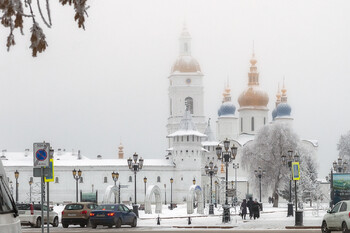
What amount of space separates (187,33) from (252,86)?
56.8 feet

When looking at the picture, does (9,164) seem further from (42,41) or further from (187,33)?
(42,41)

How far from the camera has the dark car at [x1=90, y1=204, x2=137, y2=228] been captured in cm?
3045

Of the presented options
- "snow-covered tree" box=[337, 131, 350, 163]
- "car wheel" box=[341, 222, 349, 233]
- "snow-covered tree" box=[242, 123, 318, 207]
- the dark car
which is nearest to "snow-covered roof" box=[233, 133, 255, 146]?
"snow-covered tree" box=[337, 131, 350, 163]

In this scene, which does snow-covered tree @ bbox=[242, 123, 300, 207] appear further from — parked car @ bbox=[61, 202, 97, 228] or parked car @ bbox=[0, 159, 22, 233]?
parked car @ bbox=[0, 159, 22, 233]

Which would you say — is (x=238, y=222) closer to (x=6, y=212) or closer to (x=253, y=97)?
(x=6, y=212)

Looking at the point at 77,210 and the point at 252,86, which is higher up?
the point at 252,86

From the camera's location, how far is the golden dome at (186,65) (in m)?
136

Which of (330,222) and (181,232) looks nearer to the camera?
(330,222)

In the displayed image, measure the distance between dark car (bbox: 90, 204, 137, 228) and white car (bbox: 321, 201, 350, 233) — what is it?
9.77 m

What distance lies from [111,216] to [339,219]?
1101 cm

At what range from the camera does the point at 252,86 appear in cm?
13038

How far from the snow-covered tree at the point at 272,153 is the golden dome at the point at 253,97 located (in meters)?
48.6

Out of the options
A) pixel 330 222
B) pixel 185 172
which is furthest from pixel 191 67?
pixel 330 222

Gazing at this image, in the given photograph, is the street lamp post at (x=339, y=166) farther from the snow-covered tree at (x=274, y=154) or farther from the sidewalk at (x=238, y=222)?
the sidewalk at (x=238, y=222)
